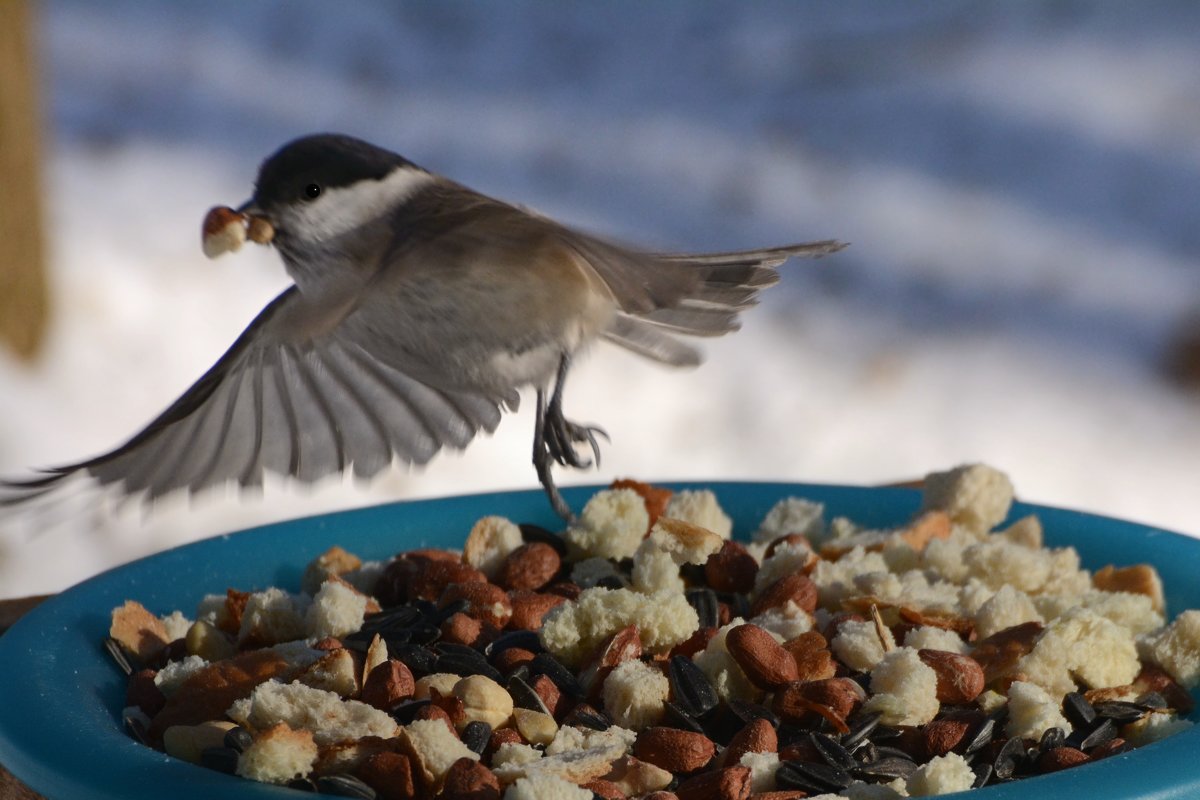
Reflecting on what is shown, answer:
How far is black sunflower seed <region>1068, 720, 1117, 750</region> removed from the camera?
2.55ft

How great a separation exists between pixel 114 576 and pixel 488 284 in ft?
1.20

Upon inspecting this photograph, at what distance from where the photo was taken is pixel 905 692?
0.79m

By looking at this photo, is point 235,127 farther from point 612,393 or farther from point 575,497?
point 575,497

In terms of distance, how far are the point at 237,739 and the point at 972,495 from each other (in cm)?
56

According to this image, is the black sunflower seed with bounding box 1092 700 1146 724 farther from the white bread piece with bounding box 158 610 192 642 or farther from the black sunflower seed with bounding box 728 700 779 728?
the white bread piece with bounding box 158 610 192 642

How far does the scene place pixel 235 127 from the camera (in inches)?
105

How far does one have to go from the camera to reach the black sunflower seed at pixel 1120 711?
812 millimetres

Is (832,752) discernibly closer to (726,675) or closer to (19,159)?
(726,675)

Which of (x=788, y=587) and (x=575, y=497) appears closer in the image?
(x=788, y=587)

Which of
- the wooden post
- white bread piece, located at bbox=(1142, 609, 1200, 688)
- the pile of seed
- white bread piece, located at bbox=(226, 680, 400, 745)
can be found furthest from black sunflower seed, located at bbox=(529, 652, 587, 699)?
the wooden post

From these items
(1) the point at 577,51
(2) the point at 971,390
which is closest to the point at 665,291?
(2) the point at 971,390

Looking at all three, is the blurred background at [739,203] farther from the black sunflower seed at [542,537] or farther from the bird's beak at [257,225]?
the bird's beak at [257,225]

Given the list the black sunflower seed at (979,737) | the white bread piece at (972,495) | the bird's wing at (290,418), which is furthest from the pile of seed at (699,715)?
the white bread piece at (972,495)

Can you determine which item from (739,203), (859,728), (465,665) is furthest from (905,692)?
(739,203)
